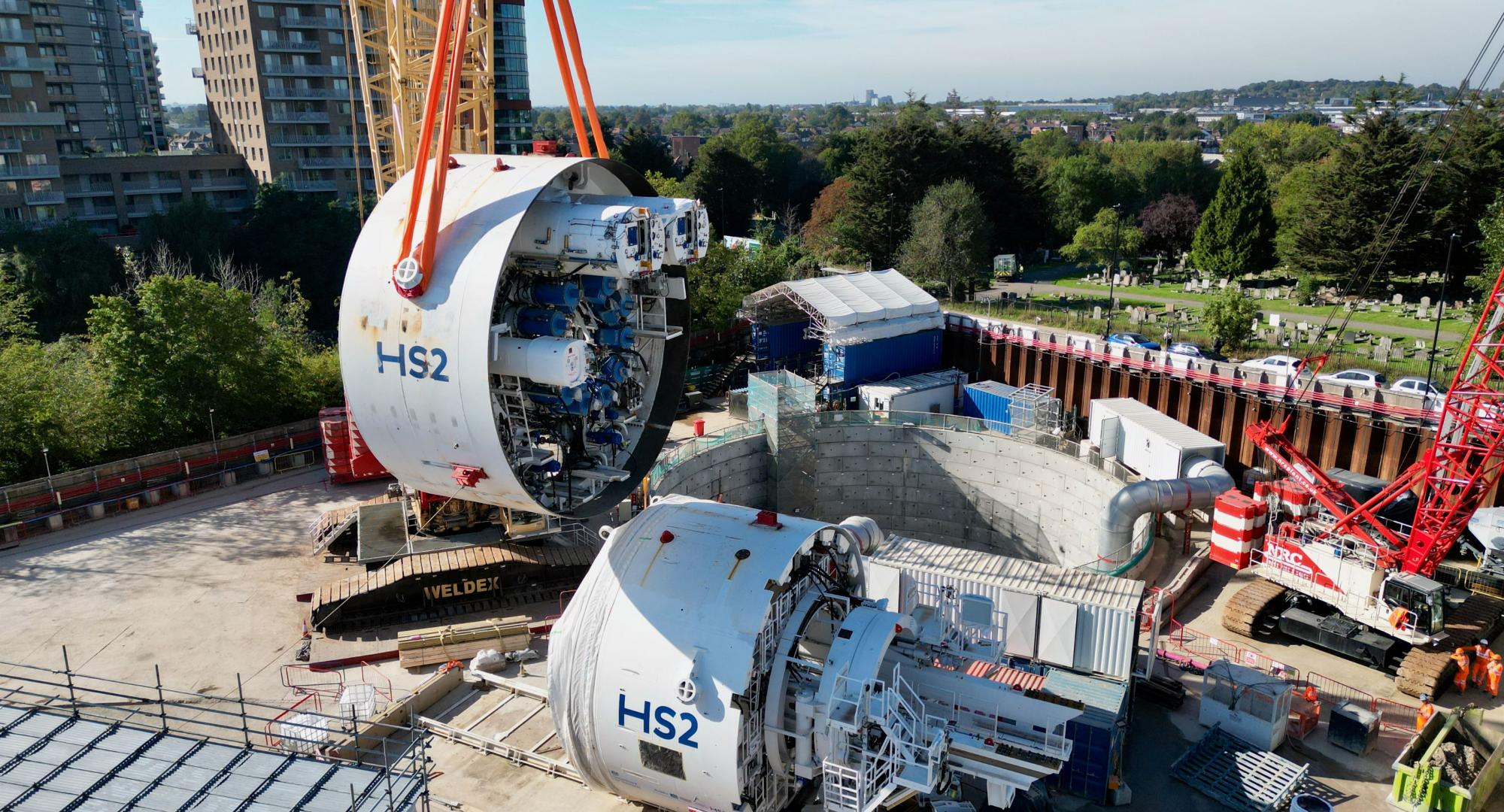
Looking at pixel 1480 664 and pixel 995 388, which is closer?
pixel 1480 664

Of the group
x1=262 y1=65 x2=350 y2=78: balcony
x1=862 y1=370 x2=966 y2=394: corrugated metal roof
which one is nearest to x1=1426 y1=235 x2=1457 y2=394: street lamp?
x1=862 y1=370 x2=966 y2=394: corrugated metal roof

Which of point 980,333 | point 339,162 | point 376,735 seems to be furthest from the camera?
point 339,162

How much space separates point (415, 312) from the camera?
1465 centimetres

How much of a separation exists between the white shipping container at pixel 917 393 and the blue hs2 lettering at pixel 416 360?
2586 cm

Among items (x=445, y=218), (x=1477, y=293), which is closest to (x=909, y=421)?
(x=445, y=218)

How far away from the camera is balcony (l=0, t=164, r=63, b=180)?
63.4 m

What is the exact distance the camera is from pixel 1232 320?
43438 millimetres

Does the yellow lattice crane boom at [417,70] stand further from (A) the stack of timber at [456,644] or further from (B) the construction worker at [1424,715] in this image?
(B) the construction worker at [1424,715]

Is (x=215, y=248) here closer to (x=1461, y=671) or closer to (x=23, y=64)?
(x=23, y=64)

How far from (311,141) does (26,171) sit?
59.0ft

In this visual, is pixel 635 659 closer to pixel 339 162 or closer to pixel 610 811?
pixel 610 811

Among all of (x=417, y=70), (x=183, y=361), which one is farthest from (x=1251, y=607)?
(x=183, y=361)

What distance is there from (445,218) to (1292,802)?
17.0m

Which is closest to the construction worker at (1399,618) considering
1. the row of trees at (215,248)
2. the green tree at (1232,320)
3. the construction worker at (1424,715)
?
the construction worker at (1424,715)
